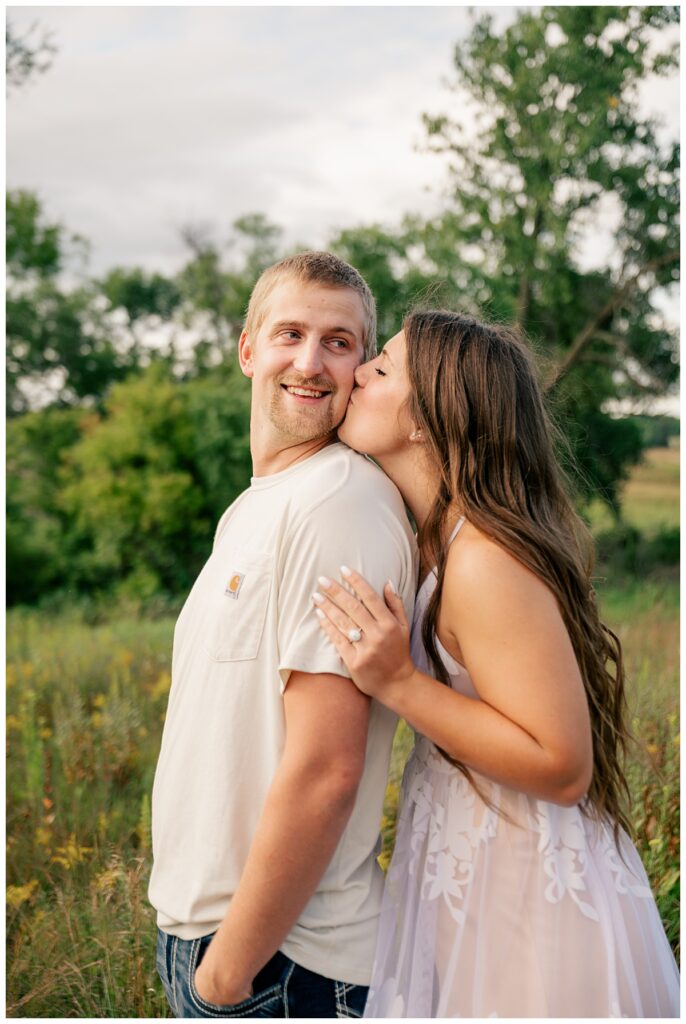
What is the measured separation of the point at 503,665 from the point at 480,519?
0.34 metres

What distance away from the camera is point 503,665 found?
188 centimetres

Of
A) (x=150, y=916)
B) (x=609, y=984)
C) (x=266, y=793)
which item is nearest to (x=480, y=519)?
(x=266, y=793)

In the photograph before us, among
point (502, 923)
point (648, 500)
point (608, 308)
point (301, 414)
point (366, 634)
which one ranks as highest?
point (608, 308)

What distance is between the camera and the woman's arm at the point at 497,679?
1.86 metres

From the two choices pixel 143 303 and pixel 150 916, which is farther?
pixel 143 303

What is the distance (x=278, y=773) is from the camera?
73.0 inches

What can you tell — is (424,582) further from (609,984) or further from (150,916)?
(150,916)

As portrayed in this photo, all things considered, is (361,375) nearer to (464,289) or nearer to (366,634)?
(366,634)

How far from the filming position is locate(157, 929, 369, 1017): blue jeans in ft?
6.30

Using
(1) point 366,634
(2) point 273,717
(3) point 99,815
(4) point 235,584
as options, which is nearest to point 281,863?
(2) point 273,717

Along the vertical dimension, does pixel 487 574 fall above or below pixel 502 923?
above

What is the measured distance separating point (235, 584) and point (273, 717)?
0.31 m

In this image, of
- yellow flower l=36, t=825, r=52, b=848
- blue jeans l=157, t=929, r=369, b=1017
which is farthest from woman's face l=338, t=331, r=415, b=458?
yellow flower l=36, t=825, r=52, b=848

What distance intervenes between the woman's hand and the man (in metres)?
0.03
